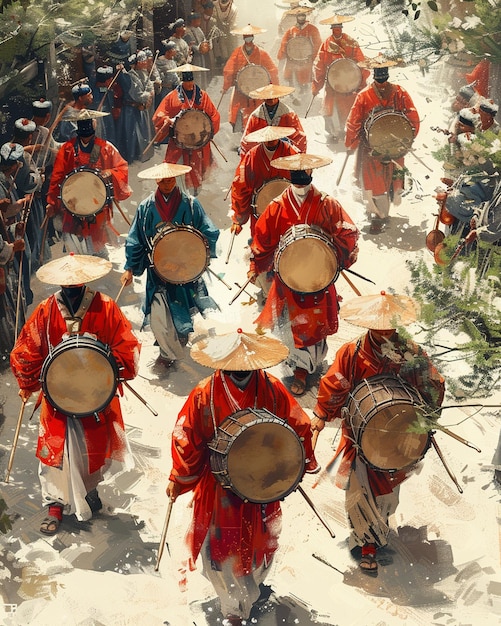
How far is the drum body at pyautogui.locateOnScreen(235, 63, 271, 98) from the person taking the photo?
14.0 m

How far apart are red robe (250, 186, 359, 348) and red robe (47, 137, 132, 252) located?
2.11 metres

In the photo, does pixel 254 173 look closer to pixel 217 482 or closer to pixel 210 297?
pixel 210 297

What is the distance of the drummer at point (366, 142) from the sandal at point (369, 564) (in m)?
5.41

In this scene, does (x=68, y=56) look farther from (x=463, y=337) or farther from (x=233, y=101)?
(x=463, y=337)

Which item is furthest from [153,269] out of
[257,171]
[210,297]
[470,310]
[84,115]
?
[470,310]

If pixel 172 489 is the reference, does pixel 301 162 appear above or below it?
above

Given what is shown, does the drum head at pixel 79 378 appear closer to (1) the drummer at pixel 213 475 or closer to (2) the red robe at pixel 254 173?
(1) the drummer at pixel 213 475

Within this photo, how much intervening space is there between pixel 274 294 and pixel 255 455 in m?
2.86

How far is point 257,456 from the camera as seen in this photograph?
5.54 m

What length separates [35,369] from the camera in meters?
6.48

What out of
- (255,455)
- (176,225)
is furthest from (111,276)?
(255,455)

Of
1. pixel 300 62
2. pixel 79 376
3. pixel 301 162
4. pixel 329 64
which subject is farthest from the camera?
pixel 300 62

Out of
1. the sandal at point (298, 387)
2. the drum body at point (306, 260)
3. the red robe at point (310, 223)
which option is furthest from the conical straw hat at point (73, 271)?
the sandal at point (298, 387)

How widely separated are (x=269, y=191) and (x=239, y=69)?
5.51m
